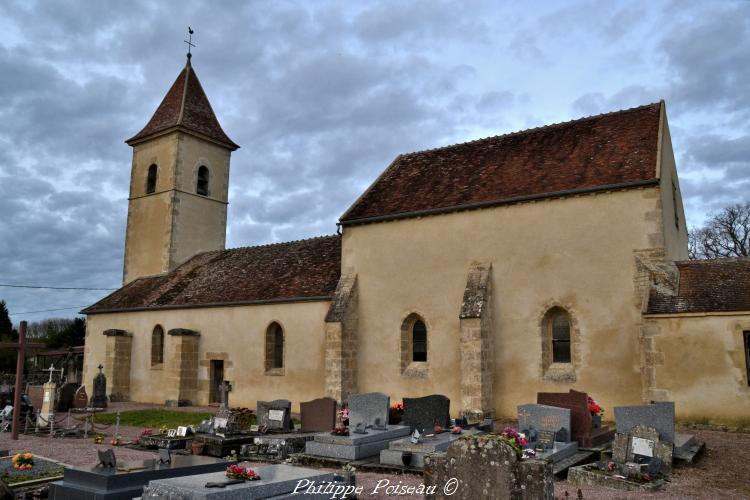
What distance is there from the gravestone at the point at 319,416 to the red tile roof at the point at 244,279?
20.7ft

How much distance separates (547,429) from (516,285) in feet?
19.6

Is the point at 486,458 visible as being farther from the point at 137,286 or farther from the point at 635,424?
the point at 137,286

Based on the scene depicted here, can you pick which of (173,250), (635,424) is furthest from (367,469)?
(173,250)

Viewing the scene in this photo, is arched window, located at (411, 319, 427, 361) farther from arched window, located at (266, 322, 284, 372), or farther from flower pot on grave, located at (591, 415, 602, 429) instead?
flower pot on grave, located at (591, 415, 602, 429)

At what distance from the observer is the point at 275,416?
46.1 feet

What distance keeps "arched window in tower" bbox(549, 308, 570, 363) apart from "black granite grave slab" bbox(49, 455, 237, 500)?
35.3 ft

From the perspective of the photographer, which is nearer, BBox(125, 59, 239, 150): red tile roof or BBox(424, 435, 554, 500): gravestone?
BBox(424, 435, 554, 500): gravestone

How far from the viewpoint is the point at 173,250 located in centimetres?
2769

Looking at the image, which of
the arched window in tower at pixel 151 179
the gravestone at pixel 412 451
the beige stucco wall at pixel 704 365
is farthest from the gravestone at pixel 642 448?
the arched window in tower at pixel 151 179

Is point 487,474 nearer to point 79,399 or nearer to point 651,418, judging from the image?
point 651,418

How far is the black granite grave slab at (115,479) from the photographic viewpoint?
6977 millimetres

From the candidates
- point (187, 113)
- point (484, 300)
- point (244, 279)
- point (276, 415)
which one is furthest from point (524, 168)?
point (187, 113)

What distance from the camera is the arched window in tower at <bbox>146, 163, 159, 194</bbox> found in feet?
96.6

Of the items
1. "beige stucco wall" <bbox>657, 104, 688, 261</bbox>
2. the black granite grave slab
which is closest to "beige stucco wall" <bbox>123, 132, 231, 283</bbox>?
"beige stucco wall" <bbox>657, 104, 688, 261</bbox>
